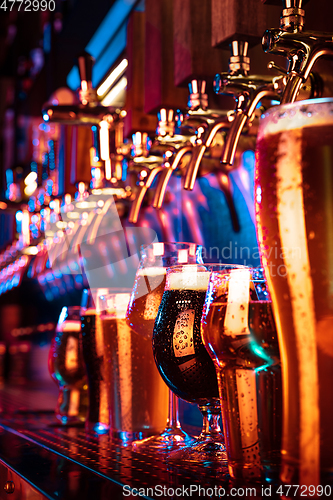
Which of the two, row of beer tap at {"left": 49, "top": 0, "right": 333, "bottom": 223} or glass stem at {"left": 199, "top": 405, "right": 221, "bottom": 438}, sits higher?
row of beer tap at {"left": 49, "top": 0, "right": 333, "bottom": 223}

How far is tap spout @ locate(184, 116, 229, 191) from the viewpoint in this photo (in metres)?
1.02

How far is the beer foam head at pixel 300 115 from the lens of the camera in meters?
0.58

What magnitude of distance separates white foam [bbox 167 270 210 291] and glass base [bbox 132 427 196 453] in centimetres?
25

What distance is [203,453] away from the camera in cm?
84

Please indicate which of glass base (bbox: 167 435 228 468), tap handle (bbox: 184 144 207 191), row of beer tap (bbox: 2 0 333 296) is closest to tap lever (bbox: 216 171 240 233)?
row of beer tap (bbox: 2 0 333 296)

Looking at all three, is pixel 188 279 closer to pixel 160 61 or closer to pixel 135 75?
pixel 160 61

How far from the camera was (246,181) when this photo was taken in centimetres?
143

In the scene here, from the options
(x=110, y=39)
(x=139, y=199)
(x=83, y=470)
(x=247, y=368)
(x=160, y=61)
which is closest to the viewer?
(x=247, y=368)

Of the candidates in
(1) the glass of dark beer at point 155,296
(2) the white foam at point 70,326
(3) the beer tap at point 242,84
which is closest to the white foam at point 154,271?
(1) the glass of dark beer at point 155,296

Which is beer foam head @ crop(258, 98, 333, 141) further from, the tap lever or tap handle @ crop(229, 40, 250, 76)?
the tap lever

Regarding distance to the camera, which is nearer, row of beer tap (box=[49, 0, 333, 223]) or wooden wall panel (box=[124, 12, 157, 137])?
row of beer tap (box=[49, 0, 333, 223])

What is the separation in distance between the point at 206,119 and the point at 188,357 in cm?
55

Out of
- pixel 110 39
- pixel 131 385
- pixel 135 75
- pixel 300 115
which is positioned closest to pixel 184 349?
pixel 131 385

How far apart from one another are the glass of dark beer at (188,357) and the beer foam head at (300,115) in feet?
1.13
